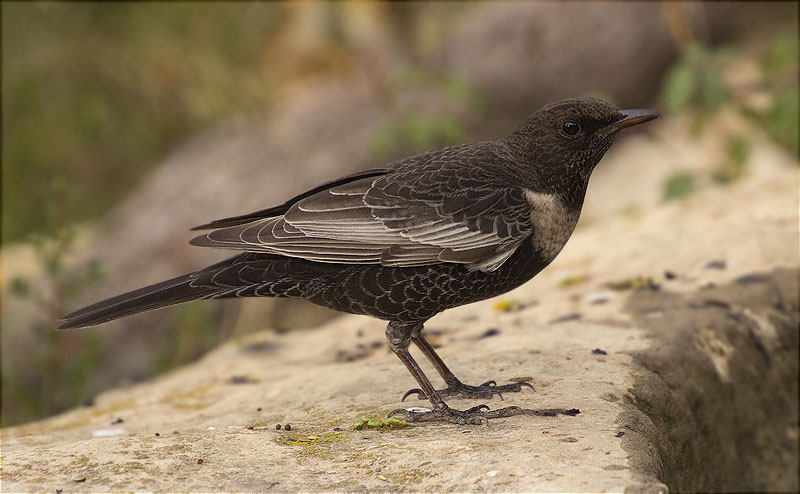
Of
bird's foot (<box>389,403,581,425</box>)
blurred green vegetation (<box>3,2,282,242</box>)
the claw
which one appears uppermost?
blurred green vegetation (<box>3,2,282,242</box>)

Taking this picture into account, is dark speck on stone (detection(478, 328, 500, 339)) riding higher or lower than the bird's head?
lower

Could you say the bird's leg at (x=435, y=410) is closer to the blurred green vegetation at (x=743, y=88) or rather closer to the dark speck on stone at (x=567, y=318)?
the dark speck on stone at (x=567, y=318)

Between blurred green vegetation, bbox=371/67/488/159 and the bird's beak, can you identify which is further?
blurred green vegetation, bbox=371/67/488/159

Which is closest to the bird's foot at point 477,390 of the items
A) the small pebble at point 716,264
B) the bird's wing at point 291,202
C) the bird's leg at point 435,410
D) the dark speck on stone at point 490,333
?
the bird's leg at point 435,410

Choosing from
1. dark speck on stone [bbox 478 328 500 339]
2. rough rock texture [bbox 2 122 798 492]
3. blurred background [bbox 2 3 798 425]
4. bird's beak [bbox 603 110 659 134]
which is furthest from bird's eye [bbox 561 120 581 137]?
blurred background [bbox 2 3 798 425]

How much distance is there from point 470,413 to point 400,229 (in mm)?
926

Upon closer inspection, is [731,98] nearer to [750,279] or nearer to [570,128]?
[750,279]

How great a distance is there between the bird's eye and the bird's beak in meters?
0.13

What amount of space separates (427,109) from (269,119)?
2.05m

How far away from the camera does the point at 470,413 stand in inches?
151

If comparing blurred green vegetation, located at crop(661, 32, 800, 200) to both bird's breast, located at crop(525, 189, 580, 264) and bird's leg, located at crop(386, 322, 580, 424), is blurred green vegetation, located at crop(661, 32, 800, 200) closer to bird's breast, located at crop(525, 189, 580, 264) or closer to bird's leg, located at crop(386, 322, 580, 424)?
bird's breast, located at crop(525, 189, 580, 264)

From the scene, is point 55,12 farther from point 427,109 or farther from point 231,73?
point 427,109

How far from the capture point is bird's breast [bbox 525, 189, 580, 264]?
12.7 ft

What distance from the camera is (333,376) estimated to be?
470 centimetres
